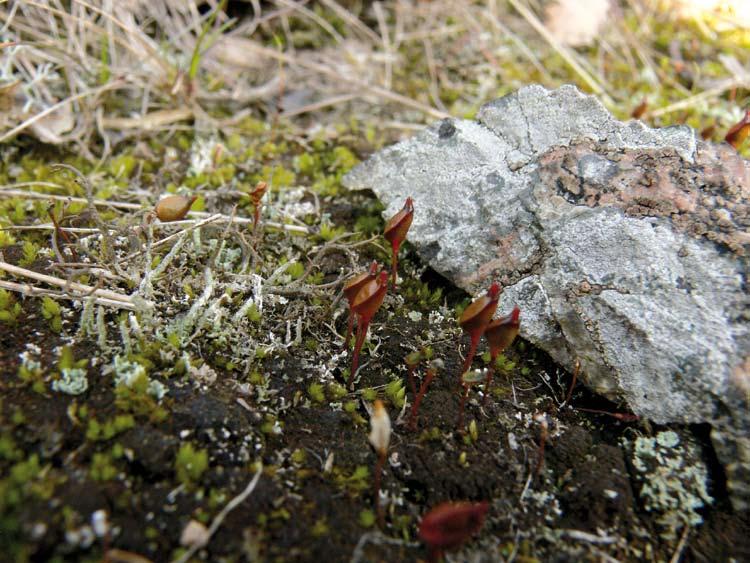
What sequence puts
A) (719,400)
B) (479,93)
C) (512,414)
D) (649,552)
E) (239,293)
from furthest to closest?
(479,93)
(239,293)
(512,414)
(719,400)
(649,552)

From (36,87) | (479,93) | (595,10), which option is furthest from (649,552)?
(595,10)

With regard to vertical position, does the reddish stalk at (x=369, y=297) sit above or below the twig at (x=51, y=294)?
above

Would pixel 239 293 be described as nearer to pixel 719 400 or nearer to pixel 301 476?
pixel 301 476

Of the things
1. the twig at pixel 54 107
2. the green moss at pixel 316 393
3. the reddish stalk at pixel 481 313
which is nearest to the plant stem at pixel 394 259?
the reddish stalk at pixel 481 313

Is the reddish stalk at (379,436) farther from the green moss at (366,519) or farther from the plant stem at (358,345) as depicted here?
the plant stem at (358,345)

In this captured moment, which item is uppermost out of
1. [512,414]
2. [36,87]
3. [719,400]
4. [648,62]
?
[648,62]

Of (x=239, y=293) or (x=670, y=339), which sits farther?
(x=239, y=293)

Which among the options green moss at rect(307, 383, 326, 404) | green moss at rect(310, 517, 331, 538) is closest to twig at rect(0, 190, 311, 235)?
green moss at rect(307, 383, 326, 404)

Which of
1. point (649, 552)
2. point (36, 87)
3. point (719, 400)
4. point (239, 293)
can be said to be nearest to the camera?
point (649, 552)
